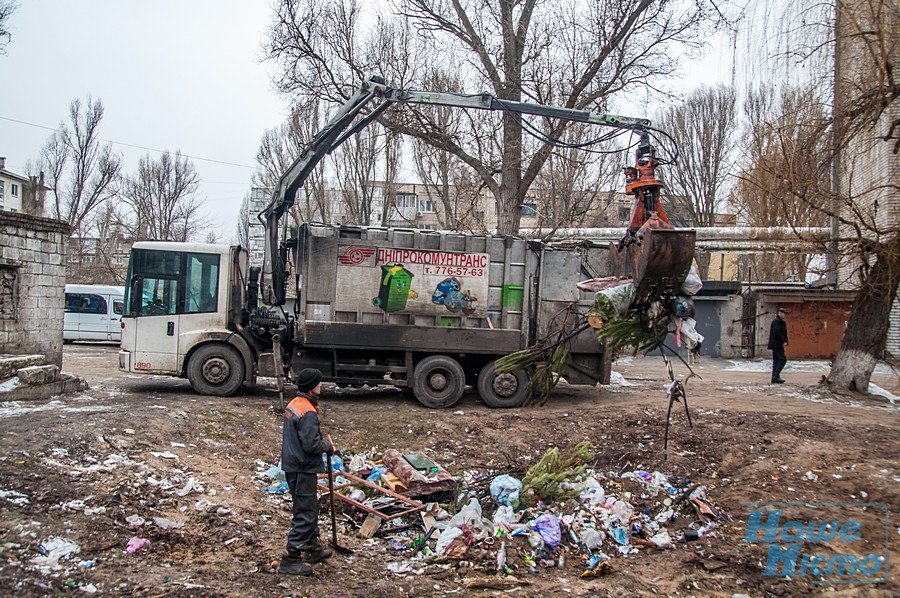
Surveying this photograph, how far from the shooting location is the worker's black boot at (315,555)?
194 inches

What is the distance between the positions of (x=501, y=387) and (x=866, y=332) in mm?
6706

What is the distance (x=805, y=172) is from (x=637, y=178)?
5.41 m

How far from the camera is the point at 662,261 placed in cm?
571

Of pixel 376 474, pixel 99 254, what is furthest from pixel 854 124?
pixel 99 254

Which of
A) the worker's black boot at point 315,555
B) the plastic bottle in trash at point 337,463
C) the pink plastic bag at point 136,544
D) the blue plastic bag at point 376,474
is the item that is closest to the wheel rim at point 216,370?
the plastic bottle in trash at point 337,463

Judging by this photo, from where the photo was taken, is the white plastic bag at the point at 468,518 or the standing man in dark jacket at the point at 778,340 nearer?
the white plastic bag at the point at 468,518

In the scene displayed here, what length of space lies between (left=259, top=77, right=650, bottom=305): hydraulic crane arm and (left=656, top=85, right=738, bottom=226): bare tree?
2234cm

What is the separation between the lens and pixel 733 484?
256 inches

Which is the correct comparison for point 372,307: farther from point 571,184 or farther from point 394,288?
point 571,184

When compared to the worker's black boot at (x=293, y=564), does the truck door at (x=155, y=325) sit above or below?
above

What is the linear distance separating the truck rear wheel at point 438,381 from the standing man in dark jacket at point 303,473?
19.0ft

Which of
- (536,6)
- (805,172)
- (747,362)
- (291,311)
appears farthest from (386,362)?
(747,362)

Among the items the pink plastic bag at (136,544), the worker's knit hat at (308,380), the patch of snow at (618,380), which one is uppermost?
the worker's knit hat at (308,380)

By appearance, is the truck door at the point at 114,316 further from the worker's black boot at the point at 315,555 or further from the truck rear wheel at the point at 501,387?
the worker's black boot at the point at 315,555
